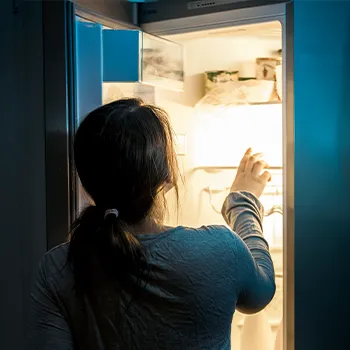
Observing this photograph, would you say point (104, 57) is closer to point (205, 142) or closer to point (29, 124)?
point (29, 124)

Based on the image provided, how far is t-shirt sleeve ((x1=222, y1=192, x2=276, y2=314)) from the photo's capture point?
0.94 metres

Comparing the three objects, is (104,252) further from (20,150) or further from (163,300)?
(20,150)

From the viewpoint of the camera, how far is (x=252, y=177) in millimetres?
1375

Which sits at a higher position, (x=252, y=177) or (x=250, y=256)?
(x=252, y=177)

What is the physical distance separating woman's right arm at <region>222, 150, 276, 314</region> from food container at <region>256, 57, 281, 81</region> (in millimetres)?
440

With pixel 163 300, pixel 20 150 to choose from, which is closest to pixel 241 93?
pixel 20 150

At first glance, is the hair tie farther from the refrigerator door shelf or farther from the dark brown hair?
the refrigerator door shelf

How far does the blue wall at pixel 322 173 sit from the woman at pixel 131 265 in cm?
42

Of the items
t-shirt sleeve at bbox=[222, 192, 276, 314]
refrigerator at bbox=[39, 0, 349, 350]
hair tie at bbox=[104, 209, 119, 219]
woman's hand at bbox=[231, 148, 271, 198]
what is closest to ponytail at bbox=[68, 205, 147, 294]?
hair tie at bbox=[104, 209, 119, 219]

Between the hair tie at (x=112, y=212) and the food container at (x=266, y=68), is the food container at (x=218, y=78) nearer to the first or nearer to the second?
the food container at (x=266, y=68)

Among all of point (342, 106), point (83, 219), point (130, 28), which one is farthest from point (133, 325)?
point (130, 28)

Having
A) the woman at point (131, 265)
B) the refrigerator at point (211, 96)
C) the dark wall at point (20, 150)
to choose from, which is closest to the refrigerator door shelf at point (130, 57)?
the refrigerator at point (211, 96)

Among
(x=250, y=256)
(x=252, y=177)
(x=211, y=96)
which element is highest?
(x=211, y=96)

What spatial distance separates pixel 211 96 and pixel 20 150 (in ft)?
2.13
